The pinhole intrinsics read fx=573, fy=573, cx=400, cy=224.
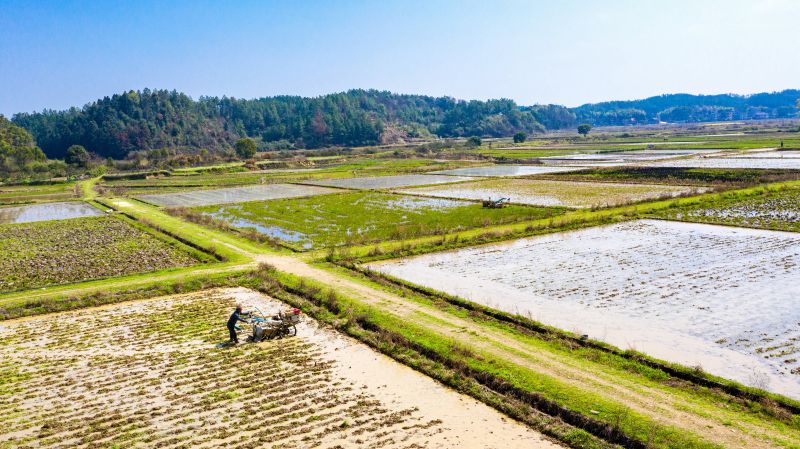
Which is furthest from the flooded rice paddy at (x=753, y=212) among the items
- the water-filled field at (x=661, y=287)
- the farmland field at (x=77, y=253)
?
the farmland field at (x=77, y=253)

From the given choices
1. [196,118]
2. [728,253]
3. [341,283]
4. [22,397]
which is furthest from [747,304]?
[196,118]

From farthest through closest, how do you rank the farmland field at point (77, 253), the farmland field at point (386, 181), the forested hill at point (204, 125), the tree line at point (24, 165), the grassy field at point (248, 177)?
the forested hill at point (204, 125) → the tree line at point (24, 165) → the grassy field at point (248, 177) → the farmland field at point (386, 181) → the farmland field at point (77, 253)

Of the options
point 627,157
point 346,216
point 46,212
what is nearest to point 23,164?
point 46,212

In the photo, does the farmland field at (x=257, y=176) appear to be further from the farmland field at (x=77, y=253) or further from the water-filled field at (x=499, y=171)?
the farmland field at (x=77, y=253)

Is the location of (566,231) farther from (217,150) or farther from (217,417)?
(217,150)

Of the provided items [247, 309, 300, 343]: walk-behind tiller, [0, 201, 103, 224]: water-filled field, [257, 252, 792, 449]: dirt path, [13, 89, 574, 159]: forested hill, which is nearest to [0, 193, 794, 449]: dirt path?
[257, 252, 792, 449]: dirt path

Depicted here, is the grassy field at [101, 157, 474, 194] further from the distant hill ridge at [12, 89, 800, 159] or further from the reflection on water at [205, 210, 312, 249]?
the distant hill ridge at [12, 89, 800, 159]
